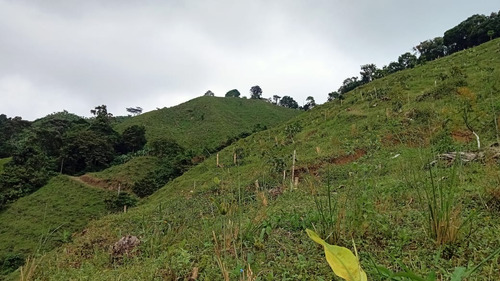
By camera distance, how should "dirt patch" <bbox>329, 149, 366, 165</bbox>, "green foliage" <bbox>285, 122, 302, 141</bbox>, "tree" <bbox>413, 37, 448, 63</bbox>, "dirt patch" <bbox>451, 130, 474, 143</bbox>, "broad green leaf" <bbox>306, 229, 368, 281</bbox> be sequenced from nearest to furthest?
"broad green leaf" <bbox>306, 229, 368, 281</bbox> < "dirt patch" <bbox>451, 130, 474, 143</bbox> < "dirt patch" <bbox>329, 149, 366, 165</bbox> < "green foliage" <bbox>285, 122, 302, 141</bbox> < "tree" <bbox>413, 37, 448, 63</bbox>

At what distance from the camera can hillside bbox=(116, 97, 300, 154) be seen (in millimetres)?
43688

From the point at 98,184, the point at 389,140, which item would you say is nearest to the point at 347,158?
the point at 389,140

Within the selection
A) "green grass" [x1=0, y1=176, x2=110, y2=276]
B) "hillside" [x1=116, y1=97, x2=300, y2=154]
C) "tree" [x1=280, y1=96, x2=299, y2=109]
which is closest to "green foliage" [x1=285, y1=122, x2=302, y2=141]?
"green grass" [x1=0, y1=176, x2=110, y2=276]

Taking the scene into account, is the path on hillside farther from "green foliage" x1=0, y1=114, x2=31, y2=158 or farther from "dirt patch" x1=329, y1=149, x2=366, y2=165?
"green foliage" x1=0, y1=114, x2=31, y2=158

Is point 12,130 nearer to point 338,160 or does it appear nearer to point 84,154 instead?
point 84,154

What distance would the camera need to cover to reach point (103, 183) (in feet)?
98.8

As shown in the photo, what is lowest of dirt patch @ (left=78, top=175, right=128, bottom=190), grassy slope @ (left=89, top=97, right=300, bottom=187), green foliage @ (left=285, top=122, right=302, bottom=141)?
dirt patch @ (left=78, top=175, right=128, bottom=190)

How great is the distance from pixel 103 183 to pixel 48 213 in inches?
237

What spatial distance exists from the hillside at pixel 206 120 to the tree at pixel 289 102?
41.5 feet

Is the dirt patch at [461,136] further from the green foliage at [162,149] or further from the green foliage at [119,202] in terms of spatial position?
the green foliage at [162,149]

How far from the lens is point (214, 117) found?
49688 mm

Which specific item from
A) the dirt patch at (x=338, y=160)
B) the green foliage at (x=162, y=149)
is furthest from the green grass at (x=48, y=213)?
the dirt patch at (x=338, y=160)

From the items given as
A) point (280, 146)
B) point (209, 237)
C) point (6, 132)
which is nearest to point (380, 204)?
point (209, 237)

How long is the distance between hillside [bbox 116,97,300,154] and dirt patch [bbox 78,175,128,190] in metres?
11.9
